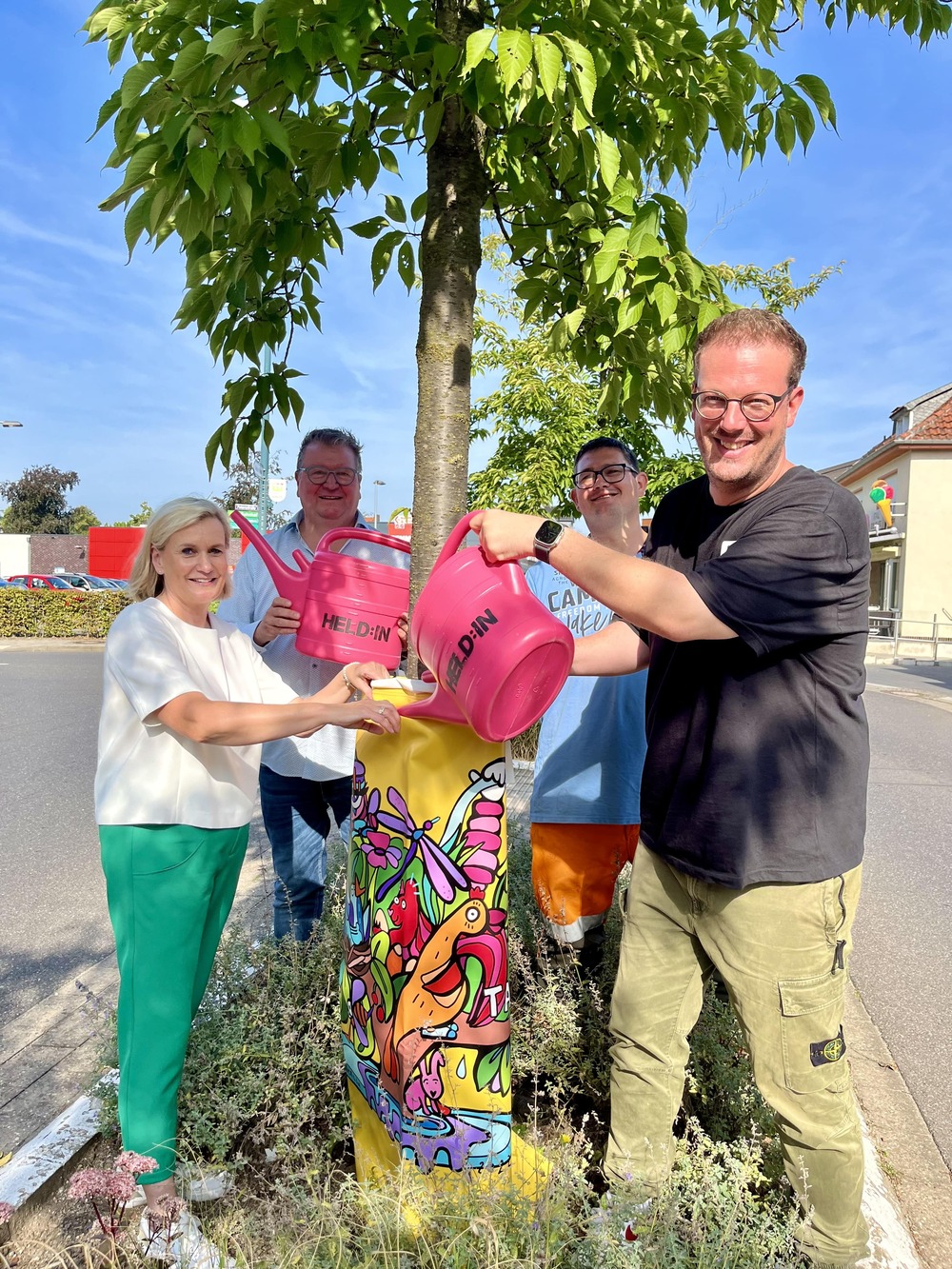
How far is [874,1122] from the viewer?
2783 millimetres

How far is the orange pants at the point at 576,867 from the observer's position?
2771 millimetres

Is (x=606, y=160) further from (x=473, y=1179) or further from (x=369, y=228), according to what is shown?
(x=473, y=1179)

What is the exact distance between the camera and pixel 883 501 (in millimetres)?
28312

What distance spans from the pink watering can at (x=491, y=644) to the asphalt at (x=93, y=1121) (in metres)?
1.44

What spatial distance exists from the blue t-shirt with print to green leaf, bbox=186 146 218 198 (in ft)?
4.92

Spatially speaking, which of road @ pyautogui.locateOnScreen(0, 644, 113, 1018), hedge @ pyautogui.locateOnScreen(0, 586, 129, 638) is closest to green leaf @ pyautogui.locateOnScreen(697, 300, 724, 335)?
road @ pyautogui.locateOnScreen(0, 644, 113, 1018)

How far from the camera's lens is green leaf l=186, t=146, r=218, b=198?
1586mm

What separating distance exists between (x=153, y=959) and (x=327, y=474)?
5.01 feet

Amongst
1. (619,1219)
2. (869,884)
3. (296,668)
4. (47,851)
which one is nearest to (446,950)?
(619,1219)

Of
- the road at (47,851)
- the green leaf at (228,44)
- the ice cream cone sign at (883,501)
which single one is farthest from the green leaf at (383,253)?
the ice cream cone sign at (883,501)

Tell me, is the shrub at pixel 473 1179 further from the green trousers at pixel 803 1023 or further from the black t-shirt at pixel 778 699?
the black t-shirt at pixel 778 699

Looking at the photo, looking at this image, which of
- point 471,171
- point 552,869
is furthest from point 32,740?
point 471,171

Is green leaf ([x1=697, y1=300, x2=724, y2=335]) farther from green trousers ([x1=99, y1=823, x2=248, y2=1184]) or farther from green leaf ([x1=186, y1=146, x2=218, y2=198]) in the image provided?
green trousers ([x1=99, y1=823, x2=248, y2=1184])

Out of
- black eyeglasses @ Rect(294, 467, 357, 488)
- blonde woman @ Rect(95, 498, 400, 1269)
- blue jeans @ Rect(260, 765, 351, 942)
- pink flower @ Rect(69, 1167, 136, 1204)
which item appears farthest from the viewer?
blue jeans @ Rect(260, 765, 351, 942)
